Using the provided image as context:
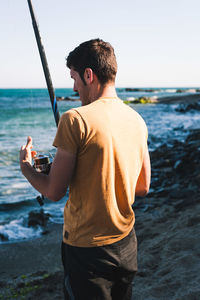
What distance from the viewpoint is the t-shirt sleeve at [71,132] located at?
5.37 feet

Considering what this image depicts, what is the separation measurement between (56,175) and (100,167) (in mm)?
247

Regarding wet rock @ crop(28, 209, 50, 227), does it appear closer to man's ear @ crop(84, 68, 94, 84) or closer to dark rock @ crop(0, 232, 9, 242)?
dark rock @ crop(0, 232, 9, 242)

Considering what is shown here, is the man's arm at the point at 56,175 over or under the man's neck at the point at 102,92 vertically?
under

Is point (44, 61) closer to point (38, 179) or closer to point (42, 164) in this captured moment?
point (42, 164)

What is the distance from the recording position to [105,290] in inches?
74.6

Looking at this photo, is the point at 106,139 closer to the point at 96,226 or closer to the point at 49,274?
the point at 96,226

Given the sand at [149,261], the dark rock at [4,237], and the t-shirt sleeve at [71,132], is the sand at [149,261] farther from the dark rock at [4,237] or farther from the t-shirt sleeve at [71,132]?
the t-shirt sleeve at [71,132]

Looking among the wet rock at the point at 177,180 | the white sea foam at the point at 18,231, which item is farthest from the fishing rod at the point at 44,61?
the wet rock at the point at 177,180

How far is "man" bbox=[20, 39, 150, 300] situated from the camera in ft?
5.53

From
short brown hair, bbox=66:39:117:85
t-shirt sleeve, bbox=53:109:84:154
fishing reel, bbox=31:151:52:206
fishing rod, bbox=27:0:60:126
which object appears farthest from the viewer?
fishing rod, bbox=27:0:60:126

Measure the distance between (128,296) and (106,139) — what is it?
1.11 m

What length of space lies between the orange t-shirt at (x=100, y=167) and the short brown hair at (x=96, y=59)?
0.16 m

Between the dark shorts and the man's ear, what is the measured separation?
97 centimetres

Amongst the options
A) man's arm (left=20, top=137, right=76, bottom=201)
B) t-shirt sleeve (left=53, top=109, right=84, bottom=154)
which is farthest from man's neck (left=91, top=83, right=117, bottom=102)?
man's arm (left=20, top=137, right=76, bottom=201)
